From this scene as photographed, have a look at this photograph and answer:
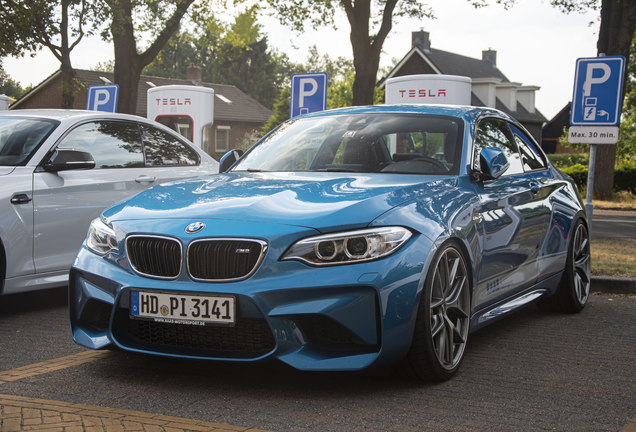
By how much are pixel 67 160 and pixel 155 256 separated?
101 inches

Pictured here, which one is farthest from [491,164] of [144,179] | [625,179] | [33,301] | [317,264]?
[625,179]

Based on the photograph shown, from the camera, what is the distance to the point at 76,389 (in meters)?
3.75

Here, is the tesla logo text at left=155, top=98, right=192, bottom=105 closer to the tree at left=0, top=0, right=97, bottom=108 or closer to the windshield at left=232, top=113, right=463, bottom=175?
the tree at left=0, top=0, right=97, bottom=108

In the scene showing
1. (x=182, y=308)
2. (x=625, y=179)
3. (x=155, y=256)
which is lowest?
(x=625, y=179)

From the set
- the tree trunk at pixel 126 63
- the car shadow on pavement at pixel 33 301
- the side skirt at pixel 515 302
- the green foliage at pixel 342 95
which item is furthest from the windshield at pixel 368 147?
the green foliage at pixel 342 95

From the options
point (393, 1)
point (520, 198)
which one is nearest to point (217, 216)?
point (520, 198)

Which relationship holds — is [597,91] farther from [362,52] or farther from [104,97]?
[362,52]

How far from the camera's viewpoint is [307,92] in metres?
11.9

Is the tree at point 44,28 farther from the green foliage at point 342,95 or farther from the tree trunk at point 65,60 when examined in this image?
the green foliage at point 342,95

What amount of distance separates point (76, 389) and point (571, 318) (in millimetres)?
3949

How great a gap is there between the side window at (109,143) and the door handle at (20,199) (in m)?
0.63

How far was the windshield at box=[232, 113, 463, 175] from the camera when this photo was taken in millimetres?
4750

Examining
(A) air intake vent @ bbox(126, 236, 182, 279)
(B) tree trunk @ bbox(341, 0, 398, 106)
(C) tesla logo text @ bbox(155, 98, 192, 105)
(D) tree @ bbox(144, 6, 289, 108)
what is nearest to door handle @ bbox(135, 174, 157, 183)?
(A) air intake vent @ bbox(126, 236, 182, 279)

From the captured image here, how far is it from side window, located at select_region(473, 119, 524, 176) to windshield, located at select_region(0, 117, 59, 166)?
353 centimetres
